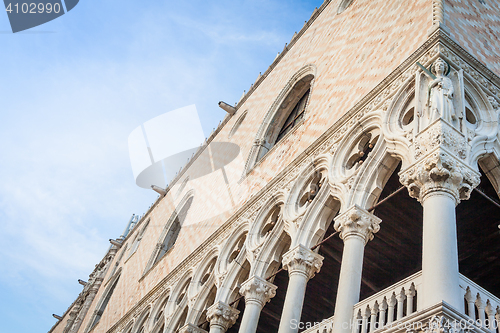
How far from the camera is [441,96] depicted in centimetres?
551

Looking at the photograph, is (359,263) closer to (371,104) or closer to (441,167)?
(441,167)

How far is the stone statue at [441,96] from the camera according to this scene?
5.34 metres

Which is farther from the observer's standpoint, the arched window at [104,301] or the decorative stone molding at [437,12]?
the arched window at [104,301]

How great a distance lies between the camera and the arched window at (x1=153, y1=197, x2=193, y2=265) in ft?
46.5

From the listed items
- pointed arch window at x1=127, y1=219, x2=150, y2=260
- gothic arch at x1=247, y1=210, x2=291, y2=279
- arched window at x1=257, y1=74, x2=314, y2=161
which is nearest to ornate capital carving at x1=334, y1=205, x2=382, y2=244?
gothic arch at x1=247, y1=210, x2=291, y2=279

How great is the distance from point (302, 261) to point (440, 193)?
6.89 ft

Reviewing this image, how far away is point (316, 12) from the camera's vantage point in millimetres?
12055

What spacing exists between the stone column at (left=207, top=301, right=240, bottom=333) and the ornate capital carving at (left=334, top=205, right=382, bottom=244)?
109 inches

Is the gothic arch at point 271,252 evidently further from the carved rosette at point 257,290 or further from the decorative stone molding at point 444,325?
the decorative stone molding at point 444,325

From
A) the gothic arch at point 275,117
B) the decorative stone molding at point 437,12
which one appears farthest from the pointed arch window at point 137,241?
the decorative stone molding at point 437,12

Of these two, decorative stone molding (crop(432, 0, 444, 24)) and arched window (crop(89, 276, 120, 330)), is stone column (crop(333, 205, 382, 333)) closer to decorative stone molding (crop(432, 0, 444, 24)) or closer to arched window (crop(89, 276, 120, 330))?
decorative stone molding (crop(432, 0, 444, 24))

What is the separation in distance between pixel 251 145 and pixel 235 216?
2.51 metres

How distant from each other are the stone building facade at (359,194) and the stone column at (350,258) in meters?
0.01

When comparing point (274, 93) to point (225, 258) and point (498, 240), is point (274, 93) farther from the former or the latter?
point (498, 240)
